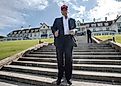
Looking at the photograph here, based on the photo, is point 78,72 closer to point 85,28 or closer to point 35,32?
point 85,28

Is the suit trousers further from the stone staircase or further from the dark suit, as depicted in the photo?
the stone staircase

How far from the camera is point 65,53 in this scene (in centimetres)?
562

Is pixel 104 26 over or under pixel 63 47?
over

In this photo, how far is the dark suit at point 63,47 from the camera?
18.4 ft

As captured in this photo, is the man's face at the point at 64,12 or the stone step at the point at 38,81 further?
the stone step at the point at 38,81

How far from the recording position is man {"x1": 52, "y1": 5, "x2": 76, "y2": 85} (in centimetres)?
562

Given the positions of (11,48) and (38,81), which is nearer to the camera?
(38,81)

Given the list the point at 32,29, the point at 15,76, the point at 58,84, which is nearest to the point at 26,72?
the point at 15,76

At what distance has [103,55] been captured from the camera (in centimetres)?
916

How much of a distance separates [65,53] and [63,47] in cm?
18

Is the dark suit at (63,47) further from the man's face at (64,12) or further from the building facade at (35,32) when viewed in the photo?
the building facade at (35,32)

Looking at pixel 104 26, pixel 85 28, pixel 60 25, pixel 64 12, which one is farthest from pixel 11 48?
pixel 104 26

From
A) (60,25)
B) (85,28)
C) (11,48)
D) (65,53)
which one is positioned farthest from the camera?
(85,28)

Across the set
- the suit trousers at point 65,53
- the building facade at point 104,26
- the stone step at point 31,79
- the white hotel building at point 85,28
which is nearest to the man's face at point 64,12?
the suit trousers at point 65,53
